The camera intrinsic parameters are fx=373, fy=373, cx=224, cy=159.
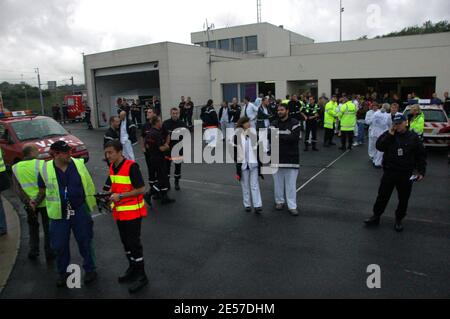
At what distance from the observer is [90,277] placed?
15.6ft

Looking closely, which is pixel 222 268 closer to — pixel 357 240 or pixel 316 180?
pixel 357 240

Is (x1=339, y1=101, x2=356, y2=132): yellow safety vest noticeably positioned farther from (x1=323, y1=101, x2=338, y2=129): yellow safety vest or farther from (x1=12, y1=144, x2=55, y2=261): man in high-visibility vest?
(x1=12, y1=144, x2=55, y2=261): man in high-visibility vest

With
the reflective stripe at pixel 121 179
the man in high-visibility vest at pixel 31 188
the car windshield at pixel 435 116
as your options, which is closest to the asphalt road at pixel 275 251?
the man in high-visibility vest at pixel 31 188

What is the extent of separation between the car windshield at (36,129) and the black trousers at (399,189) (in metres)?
9.46

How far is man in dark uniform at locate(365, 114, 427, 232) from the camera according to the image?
5.93 metres

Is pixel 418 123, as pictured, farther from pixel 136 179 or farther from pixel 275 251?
pixel 136 179

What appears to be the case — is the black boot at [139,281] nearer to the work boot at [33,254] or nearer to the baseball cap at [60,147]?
the baseball cap at [60,147]

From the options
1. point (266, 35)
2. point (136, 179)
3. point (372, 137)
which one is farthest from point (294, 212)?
point (266, 35)

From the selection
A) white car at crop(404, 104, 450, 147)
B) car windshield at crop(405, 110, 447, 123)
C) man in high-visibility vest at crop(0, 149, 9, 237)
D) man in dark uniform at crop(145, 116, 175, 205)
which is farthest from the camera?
car windshield at crop(405, 110, 447, 123)

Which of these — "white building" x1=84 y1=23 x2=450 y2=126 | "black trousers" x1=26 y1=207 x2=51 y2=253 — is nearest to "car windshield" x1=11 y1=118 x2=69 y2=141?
"black trousers" x1=26 y1=207 x2=51 y2=253

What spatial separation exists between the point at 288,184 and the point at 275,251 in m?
1.84

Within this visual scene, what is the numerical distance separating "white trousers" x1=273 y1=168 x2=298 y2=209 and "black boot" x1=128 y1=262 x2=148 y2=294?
3314mm

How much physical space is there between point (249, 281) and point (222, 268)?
509 mm
